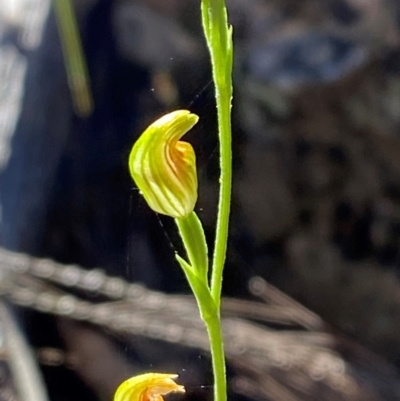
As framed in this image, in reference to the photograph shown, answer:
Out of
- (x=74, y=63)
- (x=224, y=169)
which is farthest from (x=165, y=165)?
(x=74, y=63)

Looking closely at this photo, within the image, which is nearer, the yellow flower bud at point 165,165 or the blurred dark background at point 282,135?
the yellow flower bud at point 165,165

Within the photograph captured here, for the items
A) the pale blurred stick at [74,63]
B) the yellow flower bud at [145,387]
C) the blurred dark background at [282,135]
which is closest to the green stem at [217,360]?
the yellow flower bud at [145,387]

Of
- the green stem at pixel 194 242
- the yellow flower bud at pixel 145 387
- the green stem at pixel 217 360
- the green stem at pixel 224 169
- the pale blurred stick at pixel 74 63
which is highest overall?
the pale blurred stick at pixel 74 63

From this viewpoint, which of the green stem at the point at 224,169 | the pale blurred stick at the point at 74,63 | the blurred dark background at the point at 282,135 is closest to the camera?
the green stem at the point at 224,169

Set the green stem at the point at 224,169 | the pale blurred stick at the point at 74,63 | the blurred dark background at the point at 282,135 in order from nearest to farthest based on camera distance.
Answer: the green stem at the point at 224,169, the pale blurred stick at the point at 74,63, the blurred dark background at the point at 282,135

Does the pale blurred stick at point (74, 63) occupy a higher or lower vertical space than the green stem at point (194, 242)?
higher

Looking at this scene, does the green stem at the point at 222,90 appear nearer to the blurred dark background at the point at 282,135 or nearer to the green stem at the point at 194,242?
the green stem at the point at 194,242

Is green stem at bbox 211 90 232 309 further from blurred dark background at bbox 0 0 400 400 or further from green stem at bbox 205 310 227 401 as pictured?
blurred dark background at bbox 0 0 400 400

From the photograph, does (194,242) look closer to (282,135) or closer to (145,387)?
(145,387)
